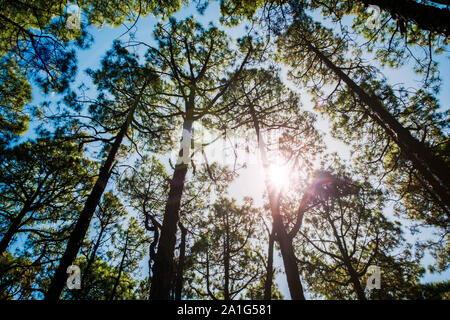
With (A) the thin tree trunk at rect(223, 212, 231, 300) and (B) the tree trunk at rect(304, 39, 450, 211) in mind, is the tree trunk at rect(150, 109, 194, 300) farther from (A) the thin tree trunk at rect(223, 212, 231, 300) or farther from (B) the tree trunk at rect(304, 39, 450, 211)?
(A) the thin tree trunk at rect(223, 212, 231, 300)

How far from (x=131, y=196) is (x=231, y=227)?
21.1 ft

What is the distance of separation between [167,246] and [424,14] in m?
7.11

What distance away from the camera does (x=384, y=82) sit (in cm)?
742

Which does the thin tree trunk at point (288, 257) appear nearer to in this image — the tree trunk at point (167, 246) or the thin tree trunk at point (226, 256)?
the tree trunk at point (167, 246)

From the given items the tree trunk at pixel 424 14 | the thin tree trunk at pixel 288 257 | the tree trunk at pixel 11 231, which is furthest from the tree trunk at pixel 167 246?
the tree trunk at pixel 11 231

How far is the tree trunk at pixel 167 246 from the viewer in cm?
380

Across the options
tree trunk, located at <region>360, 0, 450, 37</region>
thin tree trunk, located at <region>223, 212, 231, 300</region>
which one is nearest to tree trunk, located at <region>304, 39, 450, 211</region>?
tree trunk, located at <region>360, 0, 450, 37</region>

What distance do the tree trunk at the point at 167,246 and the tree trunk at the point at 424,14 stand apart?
6.30 m

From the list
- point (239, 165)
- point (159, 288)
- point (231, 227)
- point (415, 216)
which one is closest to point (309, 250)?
point (231, 227)

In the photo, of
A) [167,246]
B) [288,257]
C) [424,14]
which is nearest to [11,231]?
[167,246]

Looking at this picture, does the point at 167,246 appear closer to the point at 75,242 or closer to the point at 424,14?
the point at 75,242
